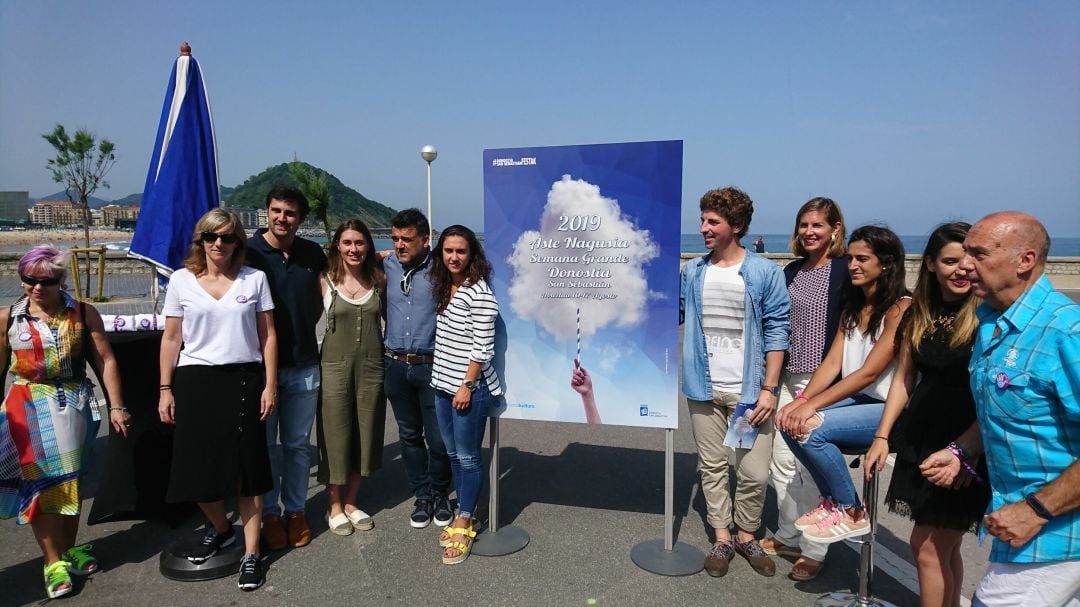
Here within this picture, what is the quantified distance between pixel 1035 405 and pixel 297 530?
356cm

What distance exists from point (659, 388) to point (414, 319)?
1.46 metres

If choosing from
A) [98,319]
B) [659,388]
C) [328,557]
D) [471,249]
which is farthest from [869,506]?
[98,319]

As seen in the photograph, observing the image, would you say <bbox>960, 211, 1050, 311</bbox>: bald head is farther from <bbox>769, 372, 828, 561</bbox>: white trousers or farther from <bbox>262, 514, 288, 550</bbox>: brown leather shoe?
<bbox>262, 514, 288, 550</bbox>: brown leather shoe

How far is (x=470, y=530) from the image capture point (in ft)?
12.1

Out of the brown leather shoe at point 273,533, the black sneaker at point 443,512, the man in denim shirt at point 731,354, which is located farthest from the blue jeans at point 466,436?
the man in denim shirt at point 731,354

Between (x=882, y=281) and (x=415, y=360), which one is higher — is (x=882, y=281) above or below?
above

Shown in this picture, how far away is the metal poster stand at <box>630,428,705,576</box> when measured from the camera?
3434mm

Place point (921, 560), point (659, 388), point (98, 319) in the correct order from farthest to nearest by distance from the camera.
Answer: point (659, 388), point (98, 319), point (921, 560)

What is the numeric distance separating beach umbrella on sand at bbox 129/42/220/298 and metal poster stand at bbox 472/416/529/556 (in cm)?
238

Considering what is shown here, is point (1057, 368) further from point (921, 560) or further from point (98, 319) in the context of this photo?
point (98, 319)

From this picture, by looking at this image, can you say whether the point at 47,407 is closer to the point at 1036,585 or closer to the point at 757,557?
the point at 757,557

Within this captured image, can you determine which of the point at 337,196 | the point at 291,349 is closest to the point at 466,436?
the point at 291,349

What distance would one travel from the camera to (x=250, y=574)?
3258mm

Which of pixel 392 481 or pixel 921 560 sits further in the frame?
pixel 392 481
